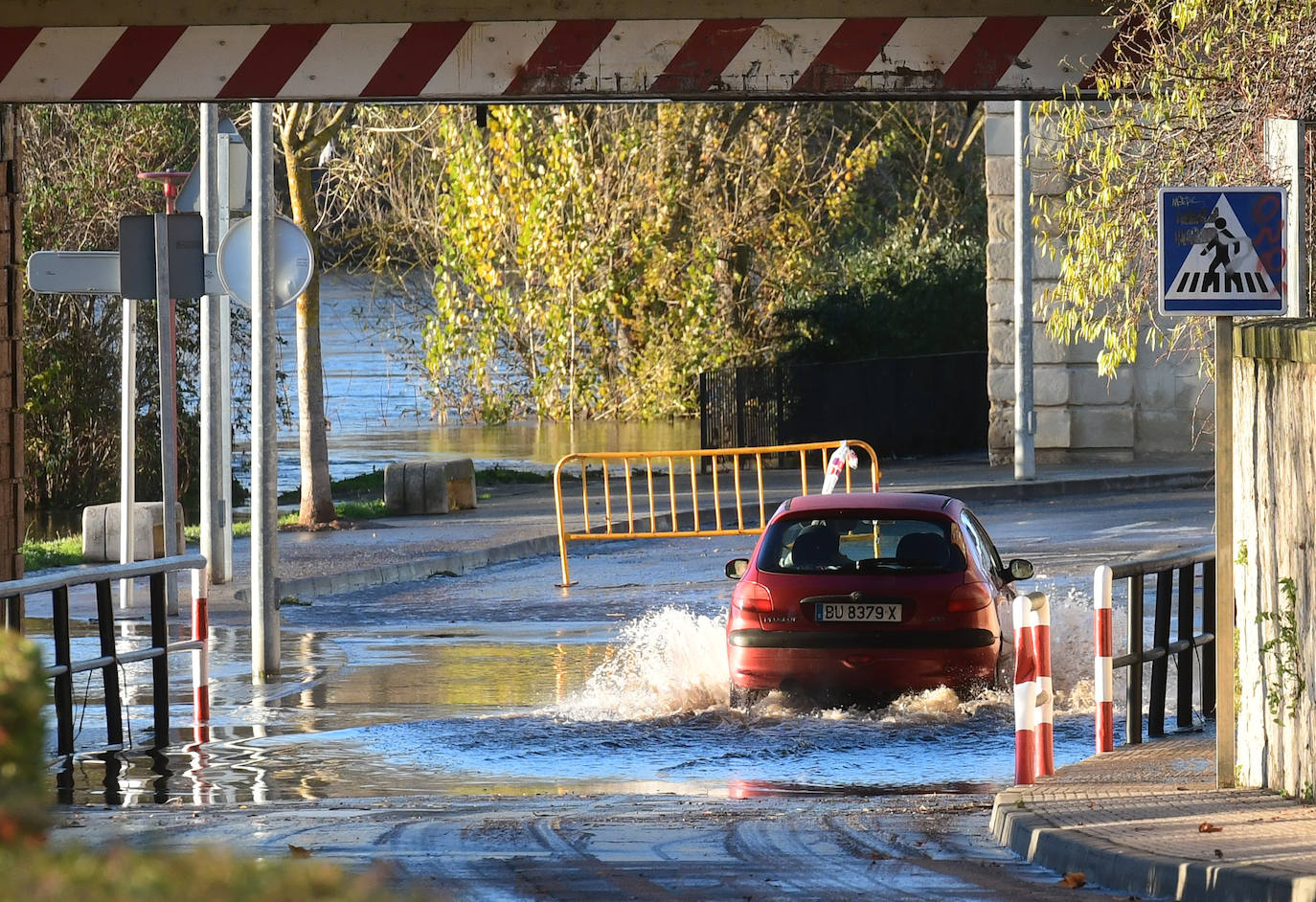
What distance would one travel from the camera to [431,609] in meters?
17.2

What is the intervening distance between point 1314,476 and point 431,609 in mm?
10355

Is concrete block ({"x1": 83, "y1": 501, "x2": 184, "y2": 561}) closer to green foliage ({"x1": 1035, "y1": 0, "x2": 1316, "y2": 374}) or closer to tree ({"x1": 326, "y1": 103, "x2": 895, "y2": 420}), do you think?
green foliage ({"x1": 1035, "y1": 0, "x2": 1316, "y2": 374})

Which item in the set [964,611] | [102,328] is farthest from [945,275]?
[964,611]

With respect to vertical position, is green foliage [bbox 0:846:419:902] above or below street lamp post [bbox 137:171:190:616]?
below

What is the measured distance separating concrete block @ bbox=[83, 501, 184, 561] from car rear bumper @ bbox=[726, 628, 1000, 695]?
27.6 feet

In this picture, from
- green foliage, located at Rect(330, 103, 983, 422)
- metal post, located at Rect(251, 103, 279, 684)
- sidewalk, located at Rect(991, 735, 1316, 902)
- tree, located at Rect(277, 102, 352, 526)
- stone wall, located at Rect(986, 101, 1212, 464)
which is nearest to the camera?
sidewalk, located at Rect(991, 735, 1316, 902)

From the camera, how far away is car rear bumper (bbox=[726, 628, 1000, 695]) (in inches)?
454

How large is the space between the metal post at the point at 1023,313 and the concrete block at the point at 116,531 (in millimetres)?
11368

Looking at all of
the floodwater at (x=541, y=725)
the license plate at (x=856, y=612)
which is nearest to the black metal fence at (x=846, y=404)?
the floodwater at (x=541, y=725)

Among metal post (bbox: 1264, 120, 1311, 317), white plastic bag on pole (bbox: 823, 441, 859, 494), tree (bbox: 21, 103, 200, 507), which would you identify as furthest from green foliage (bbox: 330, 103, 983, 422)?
metal post (bbox: 1264, 120, 1311, 317)

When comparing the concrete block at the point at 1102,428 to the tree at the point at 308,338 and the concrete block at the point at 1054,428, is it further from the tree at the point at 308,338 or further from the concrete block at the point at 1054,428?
the tree at the point at 308,338

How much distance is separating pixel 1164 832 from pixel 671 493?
1379 centimetres

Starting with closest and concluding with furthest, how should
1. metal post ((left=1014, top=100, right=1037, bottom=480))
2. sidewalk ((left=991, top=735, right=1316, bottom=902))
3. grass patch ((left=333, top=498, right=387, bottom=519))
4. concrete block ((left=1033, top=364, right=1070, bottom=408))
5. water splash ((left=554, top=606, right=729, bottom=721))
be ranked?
sidewalk ((left=991, top=735, right=1316, bottom=902)), water splash ((left=554, top=606, right=729, bottom=721)), grass patch ((left=333, top=498, right=387, bottom=519)), metal post ((left=1014, top=100, right=1037, bottom=480)), concrete block ((left=1033, top=364, right=1070, bottom=408))

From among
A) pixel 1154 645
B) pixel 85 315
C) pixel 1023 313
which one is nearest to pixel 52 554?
pixel 85 315
